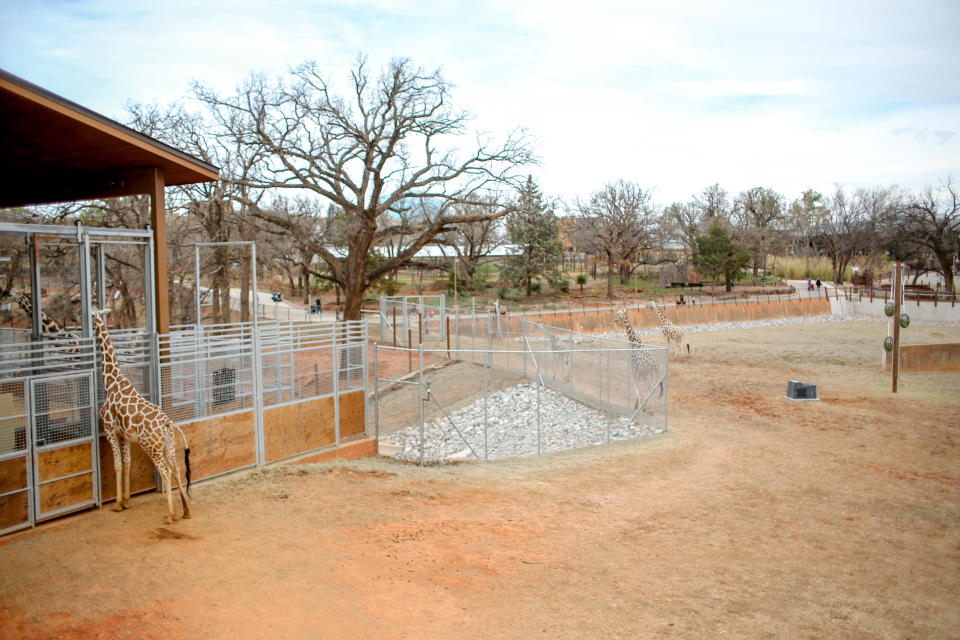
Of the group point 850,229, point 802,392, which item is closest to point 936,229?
point 850,229

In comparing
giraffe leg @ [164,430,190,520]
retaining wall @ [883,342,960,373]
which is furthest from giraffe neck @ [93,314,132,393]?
retaining wall @ [883,342,960,373]

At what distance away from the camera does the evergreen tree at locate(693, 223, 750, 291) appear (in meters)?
59.7

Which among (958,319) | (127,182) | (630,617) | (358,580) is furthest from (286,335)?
(958,319)

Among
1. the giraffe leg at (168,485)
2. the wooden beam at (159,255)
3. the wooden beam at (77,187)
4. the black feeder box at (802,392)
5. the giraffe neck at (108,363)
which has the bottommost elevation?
the black feeder box at (802,392)

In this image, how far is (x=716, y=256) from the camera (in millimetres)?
59562

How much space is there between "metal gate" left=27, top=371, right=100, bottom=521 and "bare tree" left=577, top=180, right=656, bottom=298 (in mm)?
56363

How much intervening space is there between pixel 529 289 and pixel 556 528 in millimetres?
49218

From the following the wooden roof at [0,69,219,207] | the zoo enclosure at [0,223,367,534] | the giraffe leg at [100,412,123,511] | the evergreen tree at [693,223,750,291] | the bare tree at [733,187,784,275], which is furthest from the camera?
the bare tree at [733,187,784,275]

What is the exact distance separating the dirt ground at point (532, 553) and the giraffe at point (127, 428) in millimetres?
507

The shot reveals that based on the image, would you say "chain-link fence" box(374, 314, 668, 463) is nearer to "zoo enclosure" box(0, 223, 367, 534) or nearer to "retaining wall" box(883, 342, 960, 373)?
"zoo enclosure" box(0, 223, 367, 534)

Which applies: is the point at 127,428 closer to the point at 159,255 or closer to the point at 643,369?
the point at 159,255

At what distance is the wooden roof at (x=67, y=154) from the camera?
27.9 ft

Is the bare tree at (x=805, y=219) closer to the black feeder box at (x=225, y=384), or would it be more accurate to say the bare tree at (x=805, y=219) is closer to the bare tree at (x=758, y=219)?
the bare tree at (x=758, y=219)

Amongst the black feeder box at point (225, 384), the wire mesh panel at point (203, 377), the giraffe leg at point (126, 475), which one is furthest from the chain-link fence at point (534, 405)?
the giraffe leg at point (126, 475)
